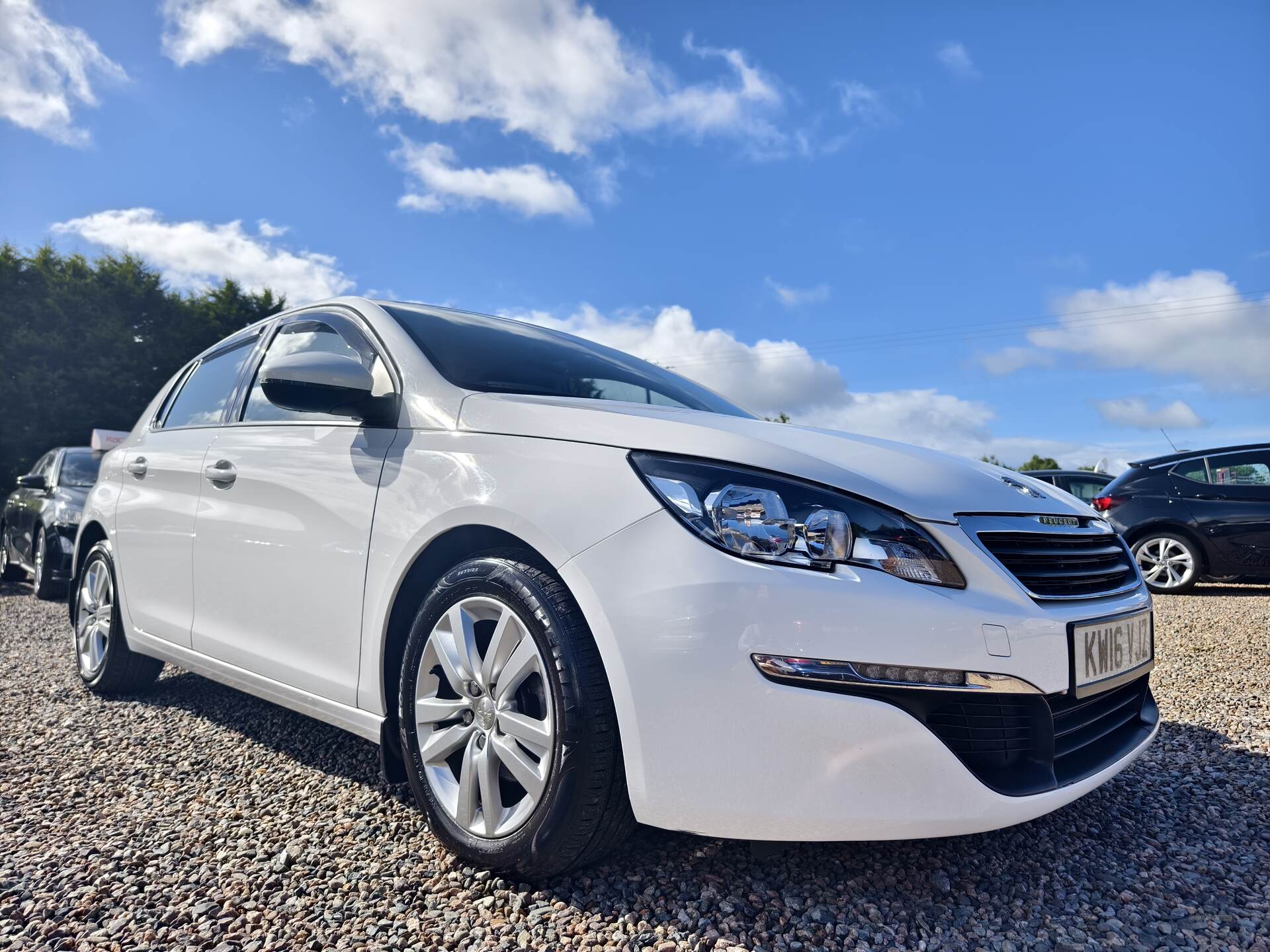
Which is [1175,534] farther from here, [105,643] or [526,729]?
[105,643]

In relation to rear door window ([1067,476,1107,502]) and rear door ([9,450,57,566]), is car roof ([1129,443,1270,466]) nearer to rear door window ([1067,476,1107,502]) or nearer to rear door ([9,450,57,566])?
rear door window ([1067,476,1107,502])

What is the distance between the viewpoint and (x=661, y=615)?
5.54 ft

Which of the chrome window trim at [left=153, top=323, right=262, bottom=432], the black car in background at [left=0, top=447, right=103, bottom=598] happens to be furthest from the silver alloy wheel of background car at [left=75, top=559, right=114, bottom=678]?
the black car in background at [left=0, top=447, right=103, bottom=598]

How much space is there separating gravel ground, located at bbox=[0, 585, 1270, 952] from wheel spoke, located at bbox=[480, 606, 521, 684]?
19.0 inches

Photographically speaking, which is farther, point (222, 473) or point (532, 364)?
point (222, 473)

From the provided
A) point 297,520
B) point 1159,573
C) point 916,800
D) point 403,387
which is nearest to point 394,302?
point 403,387

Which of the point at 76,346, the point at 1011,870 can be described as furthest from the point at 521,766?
the point at 76,346

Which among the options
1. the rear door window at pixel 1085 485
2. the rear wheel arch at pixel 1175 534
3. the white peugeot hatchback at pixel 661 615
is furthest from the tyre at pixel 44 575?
the rear door window at pixel 1085 485

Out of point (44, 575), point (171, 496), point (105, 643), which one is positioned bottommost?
point (44, 575)

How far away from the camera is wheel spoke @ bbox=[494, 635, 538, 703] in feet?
6.18

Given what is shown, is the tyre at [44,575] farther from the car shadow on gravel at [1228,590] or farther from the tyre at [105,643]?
the car shadow on gravel at [1228,590]

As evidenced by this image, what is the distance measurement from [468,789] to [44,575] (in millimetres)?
8154

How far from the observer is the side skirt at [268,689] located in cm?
231

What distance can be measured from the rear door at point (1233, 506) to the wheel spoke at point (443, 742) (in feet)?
26.1
